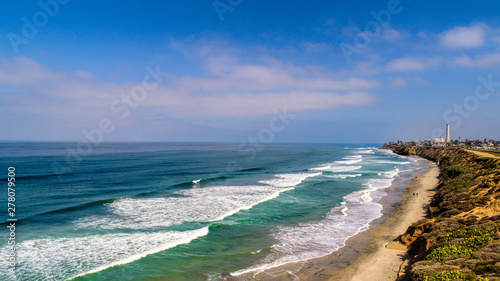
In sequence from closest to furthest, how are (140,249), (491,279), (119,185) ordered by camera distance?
(491,279)
(140,249)
(119,185)

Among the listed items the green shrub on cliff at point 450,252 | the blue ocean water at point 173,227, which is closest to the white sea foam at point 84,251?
the blue ocean water at point 173,227

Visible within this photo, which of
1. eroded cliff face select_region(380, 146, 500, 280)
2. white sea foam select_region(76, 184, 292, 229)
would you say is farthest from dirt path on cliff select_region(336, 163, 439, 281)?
white sea foam select_region(76, 184, 292, 229)

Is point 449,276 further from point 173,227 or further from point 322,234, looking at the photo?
point 173,227

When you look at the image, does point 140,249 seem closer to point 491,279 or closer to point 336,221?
point 336,221

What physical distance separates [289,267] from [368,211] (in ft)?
49.1

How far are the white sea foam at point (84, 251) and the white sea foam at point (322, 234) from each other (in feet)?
20.3

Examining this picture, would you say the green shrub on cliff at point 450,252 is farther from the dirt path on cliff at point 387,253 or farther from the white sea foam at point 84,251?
the white sea foam at point 84,251

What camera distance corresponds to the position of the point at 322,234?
2006cm

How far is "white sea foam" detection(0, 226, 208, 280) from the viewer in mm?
14287

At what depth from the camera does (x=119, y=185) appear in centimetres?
3875

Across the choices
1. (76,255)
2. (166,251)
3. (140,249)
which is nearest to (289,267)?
(166,251)

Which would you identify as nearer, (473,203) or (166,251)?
(166,251)

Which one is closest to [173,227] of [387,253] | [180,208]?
[180,208]

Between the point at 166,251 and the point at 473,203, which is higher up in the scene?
the point at 473,203
